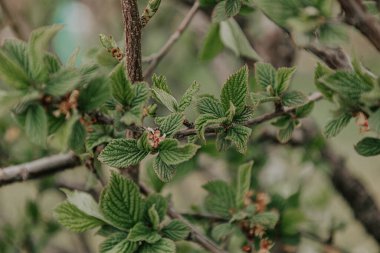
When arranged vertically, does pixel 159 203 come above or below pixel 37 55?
below

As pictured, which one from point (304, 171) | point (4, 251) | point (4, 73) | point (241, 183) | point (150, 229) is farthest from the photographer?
point (304, 171)

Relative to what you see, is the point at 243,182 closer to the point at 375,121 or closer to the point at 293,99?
the point at 293,99

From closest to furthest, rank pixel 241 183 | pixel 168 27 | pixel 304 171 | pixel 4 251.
A: pixel 241 183 < pixel 4 251 < pixel 304 171 < pixel 168 27

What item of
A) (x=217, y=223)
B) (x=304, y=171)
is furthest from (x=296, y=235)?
(x=304, y=171)

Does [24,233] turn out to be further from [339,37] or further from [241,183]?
[339,37]

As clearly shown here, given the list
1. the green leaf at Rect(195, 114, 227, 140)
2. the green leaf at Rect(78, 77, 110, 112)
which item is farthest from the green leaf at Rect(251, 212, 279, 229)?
the green leaf at Rect(78, 77, 110, 112)

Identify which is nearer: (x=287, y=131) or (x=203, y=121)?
(x=203, y=121)

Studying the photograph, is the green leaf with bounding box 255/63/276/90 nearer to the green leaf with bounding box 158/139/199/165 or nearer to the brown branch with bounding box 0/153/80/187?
the green leaf with bounding box 158/139/199/165

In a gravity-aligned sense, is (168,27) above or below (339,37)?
below

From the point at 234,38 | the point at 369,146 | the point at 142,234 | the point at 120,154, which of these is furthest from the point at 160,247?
the point at 234,38
